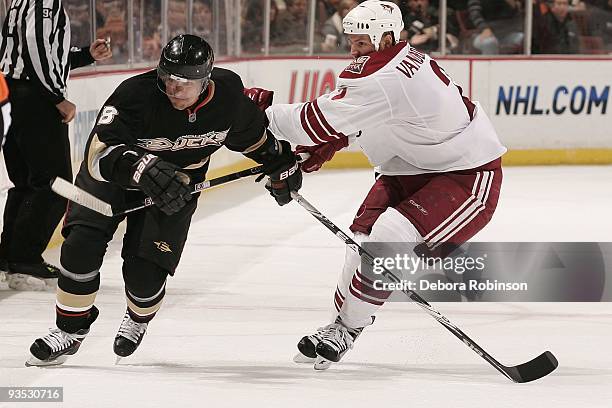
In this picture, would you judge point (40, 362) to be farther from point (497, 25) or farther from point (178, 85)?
point (497, 25)

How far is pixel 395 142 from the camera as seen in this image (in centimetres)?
348

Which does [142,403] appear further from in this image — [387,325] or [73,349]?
[387,325]

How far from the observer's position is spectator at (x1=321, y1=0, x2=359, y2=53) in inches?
380

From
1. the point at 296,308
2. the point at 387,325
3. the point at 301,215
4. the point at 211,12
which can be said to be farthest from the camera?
the point at 211,12

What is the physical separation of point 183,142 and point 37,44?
1.55 meters

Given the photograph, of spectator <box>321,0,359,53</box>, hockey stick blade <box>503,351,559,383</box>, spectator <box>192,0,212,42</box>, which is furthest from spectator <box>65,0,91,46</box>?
spectator <box>321,0,359,53</box>

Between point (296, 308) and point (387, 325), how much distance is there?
1.37 ft

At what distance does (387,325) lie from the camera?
407 cm

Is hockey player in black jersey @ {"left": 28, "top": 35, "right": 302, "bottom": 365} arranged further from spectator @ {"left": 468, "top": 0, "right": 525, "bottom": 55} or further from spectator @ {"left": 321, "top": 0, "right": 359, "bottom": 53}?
spectator @ {"left": 468, "top": 0, "right": 525, "bottom": 55}

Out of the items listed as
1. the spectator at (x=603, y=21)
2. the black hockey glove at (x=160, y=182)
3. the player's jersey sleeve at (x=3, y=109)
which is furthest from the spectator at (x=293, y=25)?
the player's jersey sleeve at (x=3, y=109)

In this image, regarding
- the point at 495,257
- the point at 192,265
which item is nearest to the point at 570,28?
the point at 495,257

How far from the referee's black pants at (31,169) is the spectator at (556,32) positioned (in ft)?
19.1

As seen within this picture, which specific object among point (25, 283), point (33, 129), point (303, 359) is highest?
point (33, 129)

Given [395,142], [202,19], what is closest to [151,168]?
[395,142]
